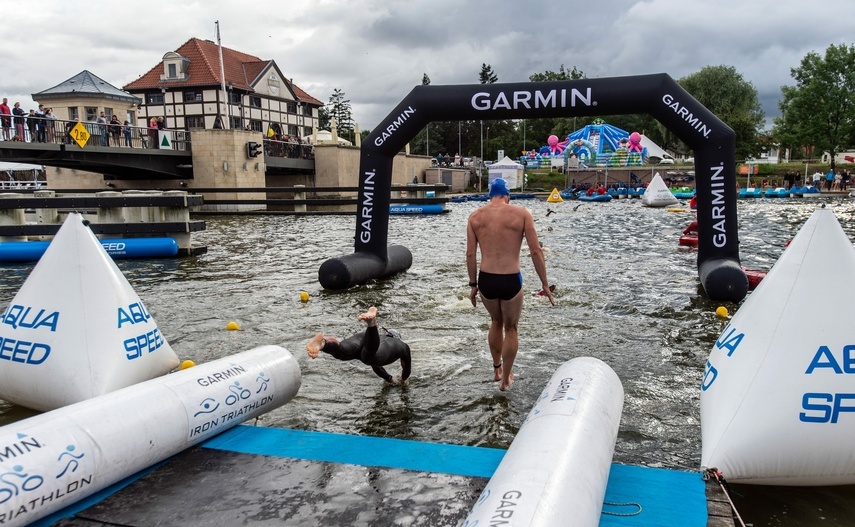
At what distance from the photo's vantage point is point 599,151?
211 feet

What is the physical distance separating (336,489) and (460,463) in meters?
0.83

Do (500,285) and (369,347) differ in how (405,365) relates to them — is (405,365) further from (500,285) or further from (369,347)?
(500,285)

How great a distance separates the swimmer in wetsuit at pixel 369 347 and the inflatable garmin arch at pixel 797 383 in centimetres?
265

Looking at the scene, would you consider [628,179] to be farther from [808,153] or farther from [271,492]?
[271,492]

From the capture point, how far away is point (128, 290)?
5426mm

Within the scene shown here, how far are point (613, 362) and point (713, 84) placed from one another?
79.3 metres

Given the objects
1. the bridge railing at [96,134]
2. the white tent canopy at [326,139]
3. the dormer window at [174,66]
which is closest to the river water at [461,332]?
the bridge railing at [96,134]

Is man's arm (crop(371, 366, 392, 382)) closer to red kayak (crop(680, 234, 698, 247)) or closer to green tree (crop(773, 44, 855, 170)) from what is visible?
red kayak (crop(680, 234, 698, 247))

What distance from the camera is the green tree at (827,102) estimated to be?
57375 millimetres

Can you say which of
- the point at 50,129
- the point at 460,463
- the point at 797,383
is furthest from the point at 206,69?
the point at 797,383

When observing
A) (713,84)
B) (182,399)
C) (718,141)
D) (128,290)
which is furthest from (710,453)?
(713,84)

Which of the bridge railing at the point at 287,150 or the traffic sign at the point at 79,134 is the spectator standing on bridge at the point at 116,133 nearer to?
the traffic sign at the point at 79,134

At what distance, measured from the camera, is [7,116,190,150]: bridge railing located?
24047 mm

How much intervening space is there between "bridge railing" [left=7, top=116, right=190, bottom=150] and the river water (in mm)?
13842
